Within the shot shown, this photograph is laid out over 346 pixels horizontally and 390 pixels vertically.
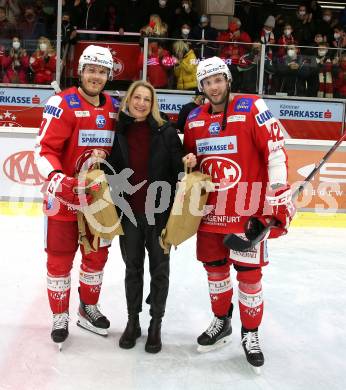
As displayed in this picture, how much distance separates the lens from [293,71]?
287 inches

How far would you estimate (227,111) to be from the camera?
8.00ft

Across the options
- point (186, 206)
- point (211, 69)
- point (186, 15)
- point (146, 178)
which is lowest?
point (186, 206)

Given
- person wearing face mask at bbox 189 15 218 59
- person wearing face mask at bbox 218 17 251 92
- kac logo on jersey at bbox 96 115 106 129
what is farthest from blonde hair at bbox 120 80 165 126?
person wearing face mask at bbox 189 15 218 59

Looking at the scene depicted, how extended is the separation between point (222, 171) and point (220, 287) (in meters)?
0.60

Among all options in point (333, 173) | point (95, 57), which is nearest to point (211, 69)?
point (95, 57)

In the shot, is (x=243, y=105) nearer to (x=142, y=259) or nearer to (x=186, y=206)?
(x=186, y=206)

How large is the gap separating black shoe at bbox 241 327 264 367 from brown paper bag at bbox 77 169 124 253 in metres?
0.77

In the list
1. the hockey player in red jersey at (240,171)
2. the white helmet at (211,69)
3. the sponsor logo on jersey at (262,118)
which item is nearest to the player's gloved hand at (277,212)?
the hockey player in red jersey at (240,171)

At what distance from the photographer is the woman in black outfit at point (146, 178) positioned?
247 centimetres

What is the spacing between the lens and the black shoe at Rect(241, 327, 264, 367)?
2418 millimetres

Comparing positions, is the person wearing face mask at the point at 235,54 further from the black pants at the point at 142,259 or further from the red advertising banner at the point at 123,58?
the black pants at the point at 142,259

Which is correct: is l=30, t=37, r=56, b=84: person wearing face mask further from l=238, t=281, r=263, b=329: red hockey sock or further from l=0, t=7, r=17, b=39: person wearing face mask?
l=238, t=281, r=263, b=329: red hockey sock

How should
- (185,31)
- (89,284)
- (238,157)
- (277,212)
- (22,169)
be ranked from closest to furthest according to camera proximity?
(277,212) → (238,157) → (89,284) → (22,169) → (185,31)

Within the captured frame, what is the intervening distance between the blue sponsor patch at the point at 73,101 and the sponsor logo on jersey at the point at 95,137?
0.41 ft
